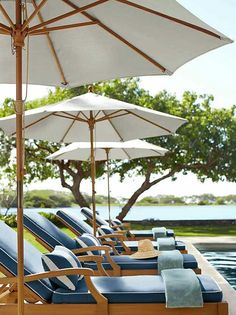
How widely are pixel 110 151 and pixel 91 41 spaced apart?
300 inches

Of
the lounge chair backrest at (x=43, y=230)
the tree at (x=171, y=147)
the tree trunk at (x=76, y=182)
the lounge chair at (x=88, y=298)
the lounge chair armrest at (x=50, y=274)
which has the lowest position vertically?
the lounge chair at (x=88, y=298)

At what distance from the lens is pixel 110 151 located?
1208cm

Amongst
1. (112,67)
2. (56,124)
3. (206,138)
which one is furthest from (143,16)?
(206,138)

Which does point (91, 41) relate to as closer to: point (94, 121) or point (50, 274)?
point (50, 274)

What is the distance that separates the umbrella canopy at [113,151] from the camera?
10.3 metres

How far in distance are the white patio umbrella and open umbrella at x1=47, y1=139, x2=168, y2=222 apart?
155cm

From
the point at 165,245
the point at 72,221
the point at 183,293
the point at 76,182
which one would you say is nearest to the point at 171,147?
the point at 76,182

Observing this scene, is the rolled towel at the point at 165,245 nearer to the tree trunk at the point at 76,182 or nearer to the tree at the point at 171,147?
the tree at the point at 171,147

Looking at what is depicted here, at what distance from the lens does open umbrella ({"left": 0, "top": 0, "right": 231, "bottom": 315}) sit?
3.27 m

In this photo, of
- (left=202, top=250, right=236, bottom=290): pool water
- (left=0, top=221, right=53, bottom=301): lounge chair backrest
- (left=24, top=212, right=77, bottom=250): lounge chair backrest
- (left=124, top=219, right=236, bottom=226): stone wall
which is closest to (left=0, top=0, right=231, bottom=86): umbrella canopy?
(left=24, top=212, right=77, bottom=250): lounge chair backrest

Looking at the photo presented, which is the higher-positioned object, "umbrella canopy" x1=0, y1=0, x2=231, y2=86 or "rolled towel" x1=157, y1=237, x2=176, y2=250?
"umbrella canopy" x1=0, y1=0, x2=231, y2=86

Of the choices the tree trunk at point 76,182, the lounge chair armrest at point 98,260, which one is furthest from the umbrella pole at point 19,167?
the tree trunk at point 76,182

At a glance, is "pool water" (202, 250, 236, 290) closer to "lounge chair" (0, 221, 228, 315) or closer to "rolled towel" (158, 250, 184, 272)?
"rolled towel" (158, 250, 184, 272)

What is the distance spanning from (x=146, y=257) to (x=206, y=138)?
627 inches
